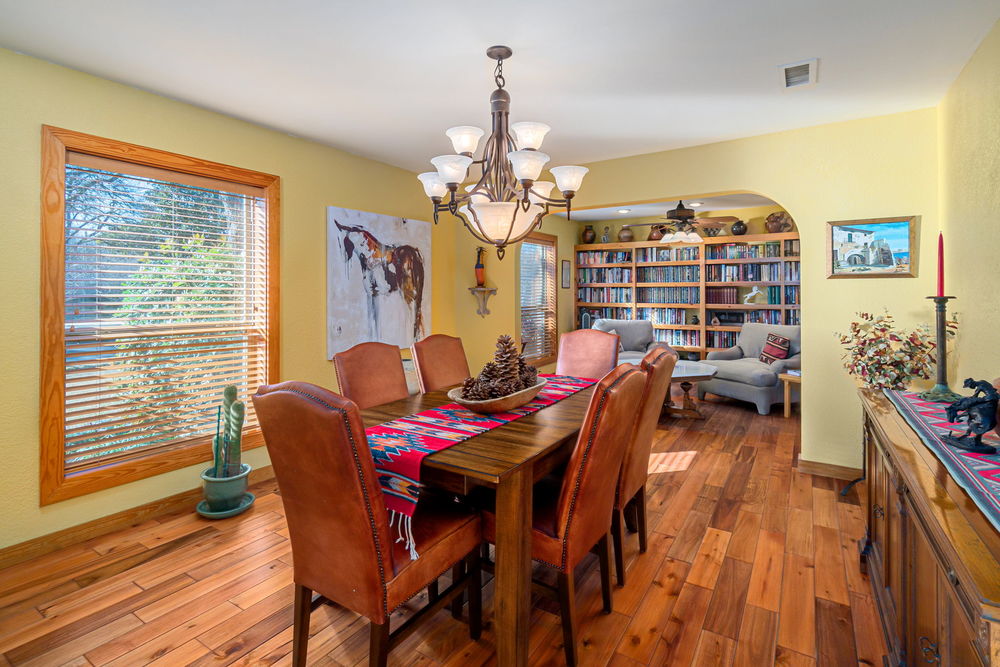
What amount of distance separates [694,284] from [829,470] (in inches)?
153

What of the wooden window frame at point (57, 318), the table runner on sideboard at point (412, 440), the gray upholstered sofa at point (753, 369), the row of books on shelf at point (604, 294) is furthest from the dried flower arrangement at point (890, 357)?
the row of books on shelf at point (604, 294)

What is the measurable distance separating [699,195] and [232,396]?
11.2 ft

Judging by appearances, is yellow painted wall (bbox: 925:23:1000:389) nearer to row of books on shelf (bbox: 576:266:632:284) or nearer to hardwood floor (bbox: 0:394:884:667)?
hardwood floor (bbox: 0:394:884:667)

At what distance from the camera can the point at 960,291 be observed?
257 cm

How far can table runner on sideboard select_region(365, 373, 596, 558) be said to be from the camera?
1562 millimetres

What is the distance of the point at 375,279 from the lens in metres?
3.96

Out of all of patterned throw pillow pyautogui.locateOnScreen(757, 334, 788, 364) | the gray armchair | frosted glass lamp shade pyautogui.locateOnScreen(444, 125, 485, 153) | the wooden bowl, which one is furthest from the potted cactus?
patterned throw pillow pyautogui.locateOnScreen(757, 334, 788, 364)

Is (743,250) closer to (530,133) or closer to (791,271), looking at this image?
(791,271)

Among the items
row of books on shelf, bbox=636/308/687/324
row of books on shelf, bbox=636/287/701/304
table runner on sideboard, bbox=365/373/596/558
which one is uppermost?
row of books on shelf, bbox=636/287/701/304

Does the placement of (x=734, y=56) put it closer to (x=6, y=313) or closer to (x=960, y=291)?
(x=960, y=291)

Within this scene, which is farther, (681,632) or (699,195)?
(699,195)

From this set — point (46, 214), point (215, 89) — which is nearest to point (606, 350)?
point (215, 89)

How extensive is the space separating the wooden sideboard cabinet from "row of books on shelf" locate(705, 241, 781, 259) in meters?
4.80

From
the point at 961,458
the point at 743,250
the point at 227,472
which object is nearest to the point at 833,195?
the point at 961,458
